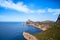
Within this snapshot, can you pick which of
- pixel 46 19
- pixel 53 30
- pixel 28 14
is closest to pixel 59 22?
pixel 53 30

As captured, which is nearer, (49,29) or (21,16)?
(21,16)

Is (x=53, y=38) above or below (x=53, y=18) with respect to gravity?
below

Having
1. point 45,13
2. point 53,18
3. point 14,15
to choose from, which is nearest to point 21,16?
point 14,15

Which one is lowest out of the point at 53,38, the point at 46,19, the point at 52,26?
the point at 53,38

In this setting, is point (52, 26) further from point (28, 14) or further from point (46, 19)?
point (28, 14)

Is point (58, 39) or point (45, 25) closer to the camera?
point (58, 39)

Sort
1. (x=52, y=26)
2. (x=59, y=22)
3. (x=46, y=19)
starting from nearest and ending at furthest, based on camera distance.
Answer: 1. (x=46, y=19)
2. (x=52, y=26)
3. (x=59, y=22)

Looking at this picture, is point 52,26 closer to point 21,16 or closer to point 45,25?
point 45,25

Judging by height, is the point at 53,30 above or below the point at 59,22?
below

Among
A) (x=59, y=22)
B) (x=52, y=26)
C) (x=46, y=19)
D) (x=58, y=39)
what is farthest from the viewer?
(x=59, y=22)
